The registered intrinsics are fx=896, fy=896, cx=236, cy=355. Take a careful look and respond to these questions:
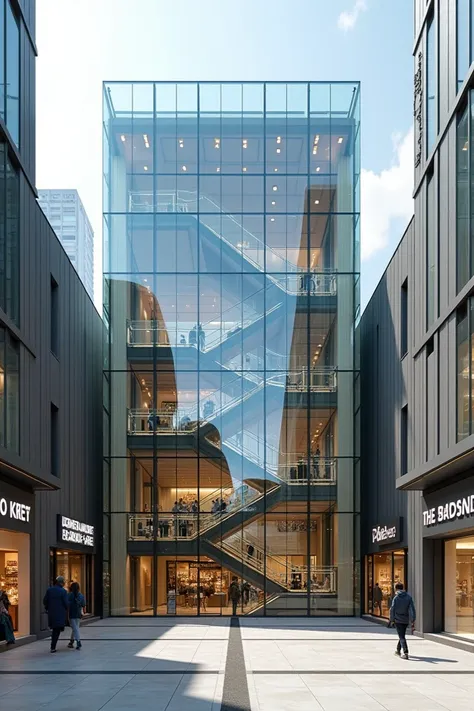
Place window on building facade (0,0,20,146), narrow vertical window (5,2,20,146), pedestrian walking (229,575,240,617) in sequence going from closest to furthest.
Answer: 1. window on building facade (0,0,20,146)
2. narrow vertical window (5,2,20,146)
3. pedestrian walking (229,575,240,617)

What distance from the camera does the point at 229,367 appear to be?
1398 inches

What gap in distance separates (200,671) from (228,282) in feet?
69.4

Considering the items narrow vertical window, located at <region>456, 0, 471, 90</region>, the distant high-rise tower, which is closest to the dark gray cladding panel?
narrow vertical window, located at <region>456, 0, 471, 90</region>

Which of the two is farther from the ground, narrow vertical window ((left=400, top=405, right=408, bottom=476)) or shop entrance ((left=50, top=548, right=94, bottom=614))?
narrow vertical window ((left=400, top=405, right=408, bottom=476))

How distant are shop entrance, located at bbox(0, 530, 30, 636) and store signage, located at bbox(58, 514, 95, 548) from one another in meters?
2.97

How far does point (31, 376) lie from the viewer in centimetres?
2419

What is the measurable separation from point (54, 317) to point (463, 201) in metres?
13.8

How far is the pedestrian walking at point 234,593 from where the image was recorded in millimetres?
33906

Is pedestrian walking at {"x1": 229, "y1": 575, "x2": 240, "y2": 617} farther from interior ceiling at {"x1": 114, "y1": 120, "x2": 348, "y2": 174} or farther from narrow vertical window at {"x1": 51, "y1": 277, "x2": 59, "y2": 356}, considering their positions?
interior ceiling at {"x1": 114, "y1": 120, "x2": 348, "y2": 174}

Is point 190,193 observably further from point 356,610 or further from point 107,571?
point 356,610

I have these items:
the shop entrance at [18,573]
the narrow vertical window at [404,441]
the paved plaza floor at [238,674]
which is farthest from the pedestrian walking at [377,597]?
the shop entrance at [18,573]

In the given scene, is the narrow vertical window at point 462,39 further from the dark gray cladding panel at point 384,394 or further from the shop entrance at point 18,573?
the shop entrance at point 18,573

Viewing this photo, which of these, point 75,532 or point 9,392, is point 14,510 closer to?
point 9,392

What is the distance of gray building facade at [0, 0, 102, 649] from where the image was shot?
→ 2181 cm
